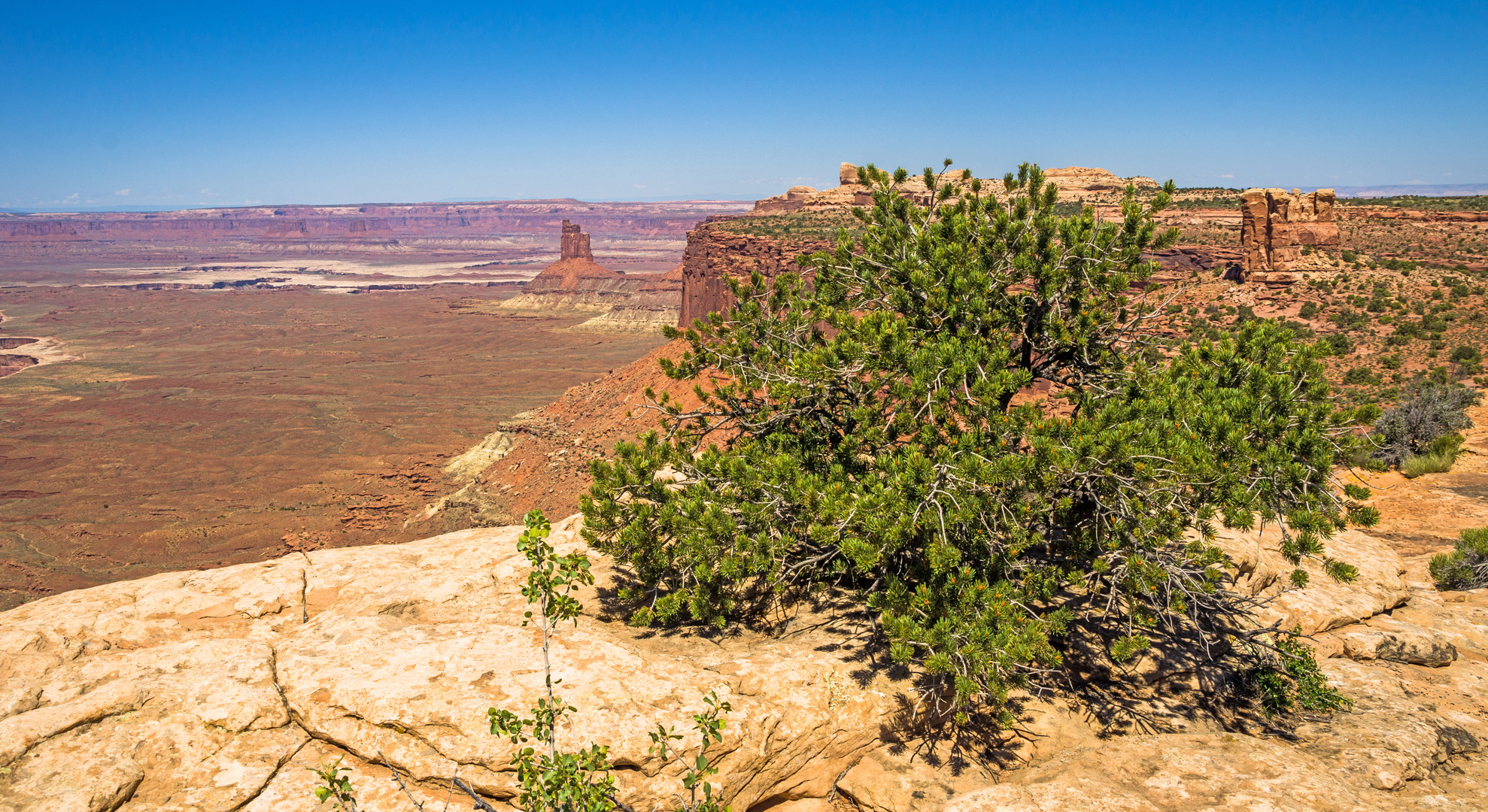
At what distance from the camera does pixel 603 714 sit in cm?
700

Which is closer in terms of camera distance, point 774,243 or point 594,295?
point 774,243

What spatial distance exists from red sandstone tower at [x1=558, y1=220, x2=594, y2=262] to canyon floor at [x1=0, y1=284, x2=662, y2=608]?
84.9 ft

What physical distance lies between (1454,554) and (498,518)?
31.2m

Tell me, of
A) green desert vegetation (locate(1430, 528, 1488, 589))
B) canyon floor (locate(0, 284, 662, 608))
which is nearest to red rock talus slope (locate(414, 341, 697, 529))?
canyon floor (locate(0, 284, 662, 608))

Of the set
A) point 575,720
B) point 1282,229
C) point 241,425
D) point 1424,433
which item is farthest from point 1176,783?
point 241,425

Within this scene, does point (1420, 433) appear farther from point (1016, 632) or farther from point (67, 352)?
point (67, 352)

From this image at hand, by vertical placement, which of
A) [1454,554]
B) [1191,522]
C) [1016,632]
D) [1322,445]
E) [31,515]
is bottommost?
[31,515]

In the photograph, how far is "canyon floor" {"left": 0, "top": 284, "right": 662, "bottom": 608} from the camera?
31.8 m

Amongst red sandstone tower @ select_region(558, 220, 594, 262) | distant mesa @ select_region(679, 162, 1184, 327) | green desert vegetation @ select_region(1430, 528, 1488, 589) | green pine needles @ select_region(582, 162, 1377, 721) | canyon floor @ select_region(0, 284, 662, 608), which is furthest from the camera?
red sandstone tower @ select_region(558, 220, 594, 262)

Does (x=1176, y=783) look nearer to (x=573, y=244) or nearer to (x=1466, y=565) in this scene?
(x=1466, y=565)

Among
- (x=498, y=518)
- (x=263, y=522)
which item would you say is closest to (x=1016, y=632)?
(x=498, y=518)

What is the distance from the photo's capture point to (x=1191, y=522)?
753 cm

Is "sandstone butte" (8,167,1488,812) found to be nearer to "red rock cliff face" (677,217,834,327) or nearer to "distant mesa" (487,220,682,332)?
"red rock cliff face" (677,217,834,327)

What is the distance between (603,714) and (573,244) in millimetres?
132564
